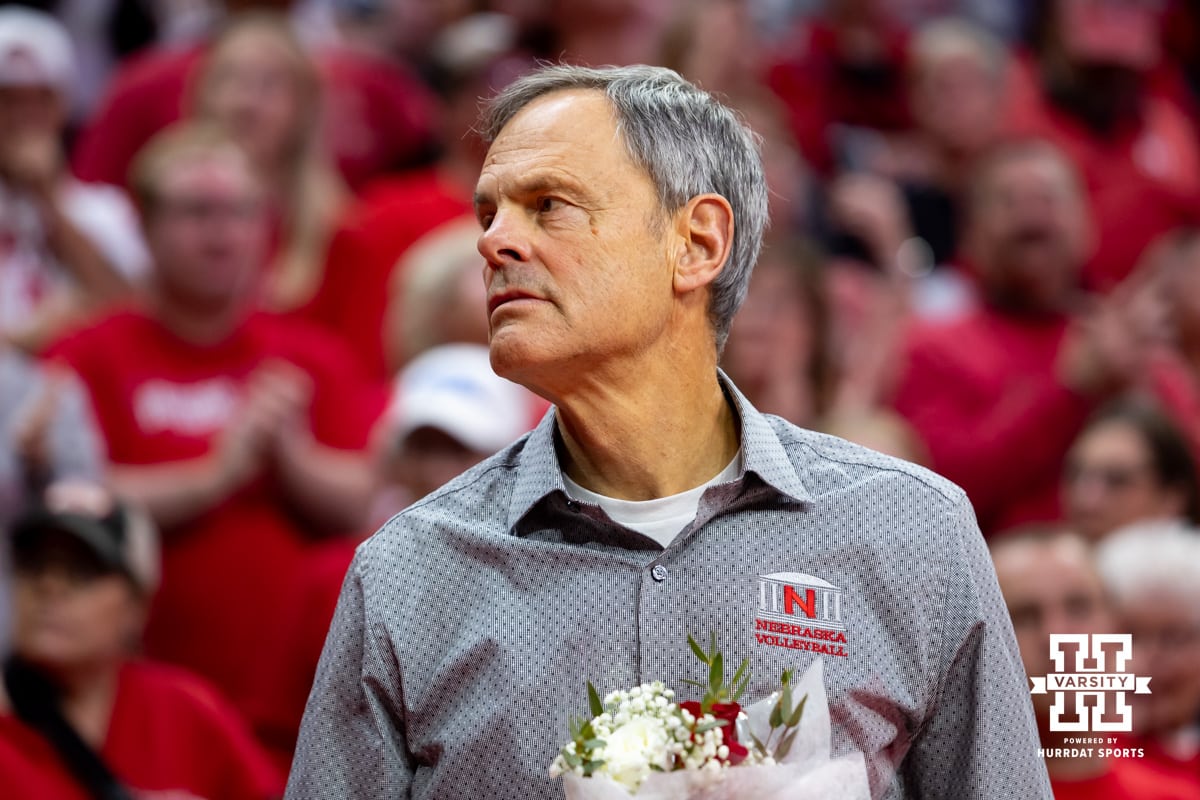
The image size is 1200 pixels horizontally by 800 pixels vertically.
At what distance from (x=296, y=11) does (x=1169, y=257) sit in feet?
12.0

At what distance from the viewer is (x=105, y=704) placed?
4059mm

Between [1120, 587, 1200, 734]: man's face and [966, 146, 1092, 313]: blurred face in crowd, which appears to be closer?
[1120, 587, 1200, 734]: man's face

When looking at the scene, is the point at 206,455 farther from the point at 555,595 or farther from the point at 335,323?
the point at 555,595

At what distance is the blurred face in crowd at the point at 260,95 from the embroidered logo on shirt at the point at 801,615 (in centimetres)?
401

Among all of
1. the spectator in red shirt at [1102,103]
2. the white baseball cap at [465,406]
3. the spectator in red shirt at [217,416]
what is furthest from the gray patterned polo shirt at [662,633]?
the spectator in red shirt at [1102,103]

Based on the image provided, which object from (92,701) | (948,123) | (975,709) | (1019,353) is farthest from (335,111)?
(975,709)

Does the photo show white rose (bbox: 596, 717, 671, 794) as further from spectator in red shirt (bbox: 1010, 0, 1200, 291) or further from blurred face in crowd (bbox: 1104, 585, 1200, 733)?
spectator in red shirt (bbox: 1010, 0, 1200, 291)

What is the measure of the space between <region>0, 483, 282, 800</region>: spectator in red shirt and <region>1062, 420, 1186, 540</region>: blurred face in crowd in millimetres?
2302

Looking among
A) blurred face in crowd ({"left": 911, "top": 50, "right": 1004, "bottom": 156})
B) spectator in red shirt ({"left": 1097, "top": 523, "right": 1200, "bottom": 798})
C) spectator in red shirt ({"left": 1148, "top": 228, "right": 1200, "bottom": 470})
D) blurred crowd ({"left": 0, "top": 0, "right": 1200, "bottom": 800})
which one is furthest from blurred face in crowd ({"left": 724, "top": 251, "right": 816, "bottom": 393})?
blurred face in crowd ({"left": 911, "top": 50, "right": 1004, "bottom": 156})

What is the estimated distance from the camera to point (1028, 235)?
5832mm

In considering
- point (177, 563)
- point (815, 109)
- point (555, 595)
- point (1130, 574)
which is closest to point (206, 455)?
point (177, 563)

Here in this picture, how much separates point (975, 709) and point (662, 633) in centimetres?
41

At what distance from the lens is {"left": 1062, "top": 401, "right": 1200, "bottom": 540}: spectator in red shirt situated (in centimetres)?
501

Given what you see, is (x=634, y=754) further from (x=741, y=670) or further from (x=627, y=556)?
(x=627, y=556)
